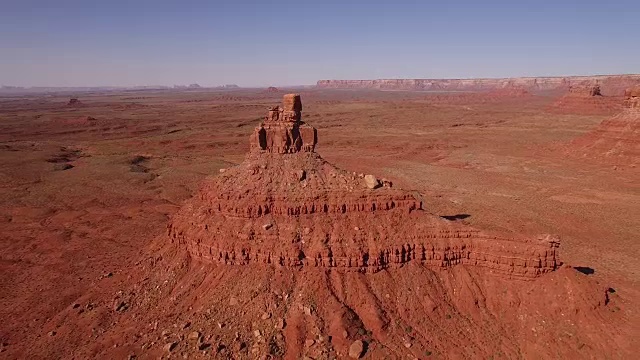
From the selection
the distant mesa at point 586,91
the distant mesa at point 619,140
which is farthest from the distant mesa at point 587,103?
the distant mesa at point 619,140

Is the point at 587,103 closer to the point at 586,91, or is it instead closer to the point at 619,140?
the point at 586,91

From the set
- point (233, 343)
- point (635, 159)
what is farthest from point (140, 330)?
point (635, 159)

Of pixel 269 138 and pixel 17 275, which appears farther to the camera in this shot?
pixel 17 275

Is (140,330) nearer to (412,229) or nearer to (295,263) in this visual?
(295,263)

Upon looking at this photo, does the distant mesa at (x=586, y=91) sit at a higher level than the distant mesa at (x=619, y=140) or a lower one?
higher

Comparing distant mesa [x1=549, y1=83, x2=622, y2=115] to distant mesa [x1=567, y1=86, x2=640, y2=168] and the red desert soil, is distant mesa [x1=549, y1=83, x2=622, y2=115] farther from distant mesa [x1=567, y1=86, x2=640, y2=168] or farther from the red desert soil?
the red desert soil

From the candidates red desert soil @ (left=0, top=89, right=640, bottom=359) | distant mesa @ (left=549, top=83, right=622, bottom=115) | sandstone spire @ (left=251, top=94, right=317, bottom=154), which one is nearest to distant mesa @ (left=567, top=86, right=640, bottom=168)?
red desert soil @ (left=0, top=89, right=640, bottom=359)

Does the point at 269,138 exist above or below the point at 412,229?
above

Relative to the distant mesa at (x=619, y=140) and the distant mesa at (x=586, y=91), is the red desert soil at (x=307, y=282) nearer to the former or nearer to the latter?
the distant mesa at (x=619, y=140)
